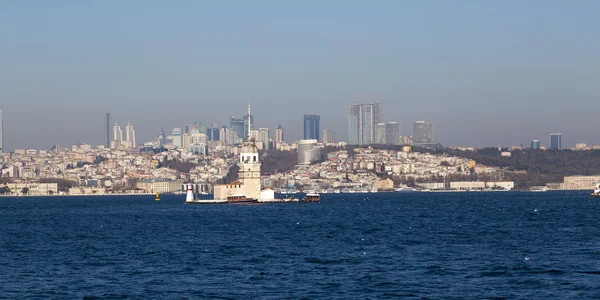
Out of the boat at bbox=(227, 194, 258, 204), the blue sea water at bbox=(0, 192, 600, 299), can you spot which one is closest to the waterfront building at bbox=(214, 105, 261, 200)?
the boat at bbox=(227, 194, 258, 204)

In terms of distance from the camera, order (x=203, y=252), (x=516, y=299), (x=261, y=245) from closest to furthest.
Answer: (x=516, y=299) → (x=203, y=252) → (x=261, y=245)

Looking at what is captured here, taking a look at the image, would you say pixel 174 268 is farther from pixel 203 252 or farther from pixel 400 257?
pixel 400 257

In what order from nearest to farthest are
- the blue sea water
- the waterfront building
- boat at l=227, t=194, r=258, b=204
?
the blue sea water
the waterfront building
boat at l=227, t=194, r=258, b=204

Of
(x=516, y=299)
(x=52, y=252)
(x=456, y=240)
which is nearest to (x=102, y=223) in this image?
(x=52, y=252)

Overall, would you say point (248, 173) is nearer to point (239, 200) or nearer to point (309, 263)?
point (239, 200)

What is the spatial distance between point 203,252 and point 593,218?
103ft

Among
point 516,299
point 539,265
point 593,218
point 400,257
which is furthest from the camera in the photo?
point 593,218

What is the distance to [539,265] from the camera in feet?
110

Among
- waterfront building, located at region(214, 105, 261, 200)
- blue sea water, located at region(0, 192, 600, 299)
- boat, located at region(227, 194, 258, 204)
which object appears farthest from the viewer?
boat, located at region(227, 194, 258, 204)

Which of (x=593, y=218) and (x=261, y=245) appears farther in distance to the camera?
(x=593, y=218)

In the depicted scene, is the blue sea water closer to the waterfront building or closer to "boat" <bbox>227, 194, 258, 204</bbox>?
the waterfront building

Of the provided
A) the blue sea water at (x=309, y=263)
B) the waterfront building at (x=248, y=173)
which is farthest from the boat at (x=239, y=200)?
the blue sea water at (x=309, y=263)

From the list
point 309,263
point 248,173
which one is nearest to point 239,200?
point 248,173

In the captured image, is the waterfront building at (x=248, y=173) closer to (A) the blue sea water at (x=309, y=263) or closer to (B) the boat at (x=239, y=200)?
(B) the boat at (x=239, y=200)
